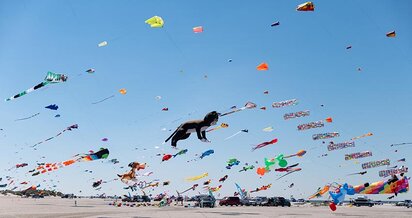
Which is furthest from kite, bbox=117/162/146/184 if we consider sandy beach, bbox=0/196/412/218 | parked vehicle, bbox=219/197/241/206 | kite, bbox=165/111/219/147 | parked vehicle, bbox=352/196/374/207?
parked vehicle, bbox=352/196/374/207

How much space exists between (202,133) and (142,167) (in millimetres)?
16573

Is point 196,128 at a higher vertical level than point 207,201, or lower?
higher

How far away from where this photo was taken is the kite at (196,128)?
1738 cm

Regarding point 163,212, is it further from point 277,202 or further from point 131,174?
point 277,202

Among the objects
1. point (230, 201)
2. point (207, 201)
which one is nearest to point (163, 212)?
point (207, 201)

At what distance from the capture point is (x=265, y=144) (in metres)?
29.9

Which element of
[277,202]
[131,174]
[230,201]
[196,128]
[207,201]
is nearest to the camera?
[196,128]

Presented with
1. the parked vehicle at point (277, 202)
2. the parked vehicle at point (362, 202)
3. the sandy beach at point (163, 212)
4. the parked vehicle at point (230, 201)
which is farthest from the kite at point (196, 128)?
the parked vehicle at point (362, 202)

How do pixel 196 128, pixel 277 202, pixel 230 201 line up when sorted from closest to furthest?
pixel 196 128
pixel 230 201
pixel 277 202

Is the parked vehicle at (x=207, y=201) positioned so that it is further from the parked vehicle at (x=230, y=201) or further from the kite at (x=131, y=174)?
the kite at (x=131, y=174)

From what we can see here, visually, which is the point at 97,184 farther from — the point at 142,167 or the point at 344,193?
the point at 344,193

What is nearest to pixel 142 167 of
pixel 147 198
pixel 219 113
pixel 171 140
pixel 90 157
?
pixel 90 157

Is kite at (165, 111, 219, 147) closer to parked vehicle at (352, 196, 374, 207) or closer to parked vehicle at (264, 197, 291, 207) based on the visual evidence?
parked vehicle at (264, 197, 291, 207)

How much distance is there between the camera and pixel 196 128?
1797cm
